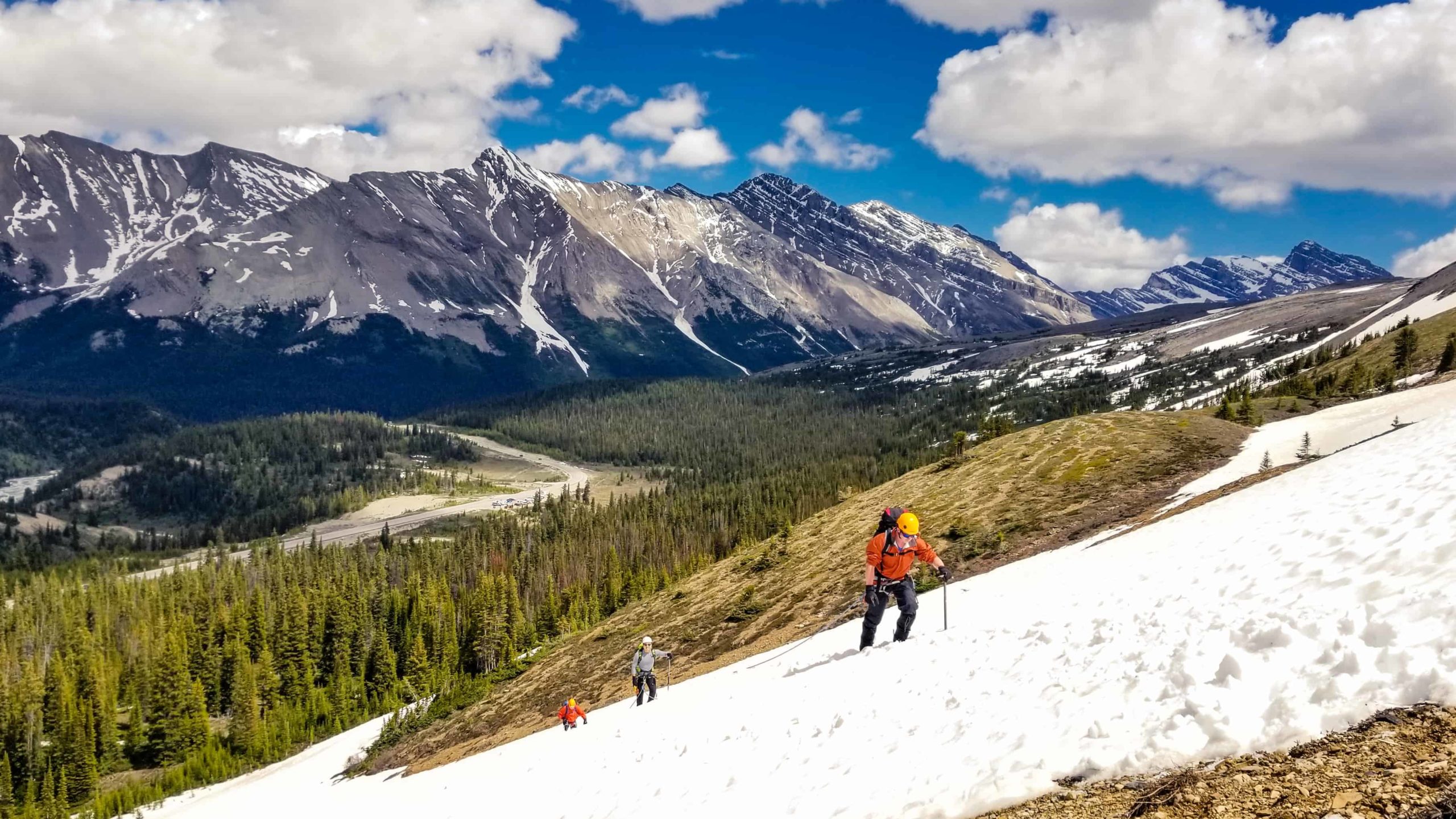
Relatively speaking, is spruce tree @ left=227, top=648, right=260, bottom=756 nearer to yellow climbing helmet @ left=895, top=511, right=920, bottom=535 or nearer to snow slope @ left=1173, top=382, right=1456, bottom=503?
yellow climbing helmet @ left=895, top=511, right=920, bottom=535

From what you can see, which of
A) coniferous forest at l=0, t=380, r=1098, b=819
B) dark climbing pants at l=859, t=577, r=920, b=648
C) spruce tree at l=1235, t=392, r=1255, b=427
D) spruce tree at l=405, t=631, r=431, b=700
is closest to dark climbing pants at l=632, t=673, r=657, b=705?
dark climbing pants at l=859, t=577, r=920, b=648

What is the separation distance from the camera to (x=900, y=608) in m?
20.9

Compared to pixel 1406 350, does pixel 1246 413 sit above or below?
below

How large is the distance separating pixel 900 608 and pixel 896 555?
56.6 inches

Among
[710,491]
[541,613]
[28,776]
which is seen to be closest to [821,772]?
[541,613]

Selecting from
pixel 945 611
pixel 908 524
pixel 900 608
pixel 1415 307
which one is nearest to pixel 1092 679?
pixel 908 524

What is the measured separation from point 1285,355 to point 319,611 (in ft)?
706

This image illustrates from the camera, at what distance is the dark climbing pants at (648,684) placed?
27.7 m

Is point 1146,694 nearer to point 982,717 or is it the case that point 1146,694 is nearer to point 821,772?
point 982,717

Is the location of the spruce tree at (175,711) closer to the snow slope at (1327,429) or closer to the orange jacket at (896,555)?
the orange jacket at (896,555)

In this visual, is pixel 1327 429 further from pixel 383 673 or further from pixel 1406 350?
pixel 383 673

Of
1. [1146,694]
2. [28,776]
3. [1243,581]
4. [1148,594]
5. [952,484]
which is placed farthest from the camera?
[28,776]

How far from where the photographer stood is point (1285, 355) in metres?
189

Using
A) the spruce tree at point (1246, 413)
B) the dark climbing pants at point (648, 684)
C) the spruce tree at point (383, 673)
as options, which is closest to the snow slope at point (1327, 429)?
the spruce tree at point (1246, 413)
